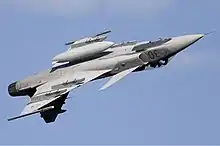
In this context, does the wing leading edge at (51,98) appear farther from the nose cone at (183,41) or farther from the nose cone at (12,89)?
the nose cone at (183,41)

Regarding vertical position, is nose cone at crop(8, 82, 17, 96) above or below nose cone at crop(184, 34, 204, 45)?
below

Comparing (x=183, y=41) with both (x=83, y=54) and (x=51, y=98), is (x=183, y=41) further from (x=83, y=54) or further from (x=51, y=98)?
(x=51, y=98)

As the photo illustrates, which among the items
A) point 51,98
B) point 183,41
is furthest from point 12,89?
point 183,41

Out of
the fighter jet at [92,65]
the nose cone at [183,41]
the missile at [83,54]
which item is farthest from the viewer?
the nose cone at [183,41]

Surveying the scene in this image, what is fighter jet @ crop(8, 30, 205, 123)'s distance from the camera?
168 ft

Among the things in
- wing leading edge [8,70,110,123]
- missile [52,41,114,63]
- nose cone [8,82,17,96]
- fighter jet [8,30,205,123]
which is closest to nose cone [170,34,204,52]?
fighter jet [8,30,205,123]

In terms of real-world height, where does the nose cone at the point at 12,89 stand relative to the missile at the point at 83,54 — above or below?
below

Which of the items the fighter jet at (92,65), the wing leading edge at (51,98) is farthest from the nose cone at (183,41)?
the wing leading edge at (51,98)

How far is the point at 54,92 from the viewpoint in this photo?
168 feet

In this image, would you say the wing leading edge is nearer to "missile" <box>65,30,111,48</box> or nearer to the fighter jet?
the fighter jet

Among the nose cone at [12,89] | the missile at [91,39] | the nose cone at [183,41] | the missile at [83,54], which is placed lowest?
the nose cone at [12,89]

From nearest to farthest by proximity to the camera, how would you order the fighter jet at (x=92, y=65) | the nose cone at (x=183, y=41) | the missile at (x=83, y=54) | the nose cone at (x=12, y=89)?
the fighter jet at (x=92, y=65), the missile at (x=83, y=54), the nose cone at (x=183, y=41), the nose cone at (x=12, y=89)

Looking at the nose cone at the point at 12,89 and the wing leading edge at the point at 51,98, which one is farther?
the nose cone at the point at 12,89

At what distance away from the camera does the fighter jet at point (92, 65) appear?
51.2 meters
